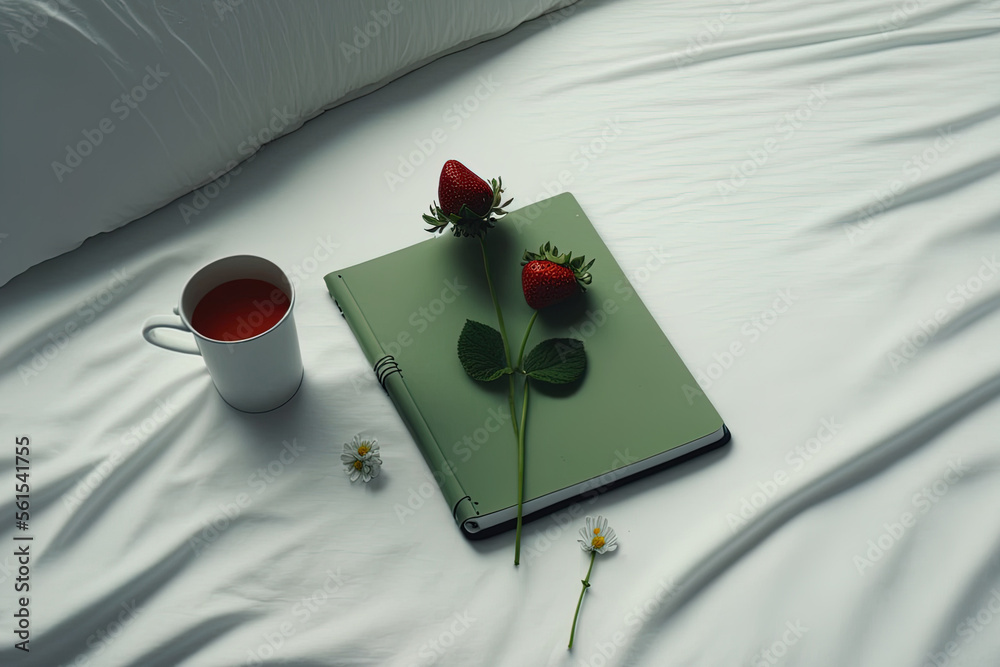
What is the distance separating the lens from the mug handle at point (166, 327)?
0.59m

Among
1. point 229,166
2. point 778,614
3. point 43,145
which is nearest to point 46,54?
point 43,145

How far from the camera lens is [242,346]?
58cm

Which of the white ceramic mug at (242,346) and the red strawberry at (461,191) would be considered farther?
the red strawberry at (461,191)

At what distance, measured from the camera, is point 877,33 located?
0.91 meters

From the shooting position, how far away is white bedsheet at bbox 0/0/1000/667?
577 mm

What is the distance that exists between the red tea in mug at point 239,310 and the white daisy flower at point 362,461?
0.12 metres

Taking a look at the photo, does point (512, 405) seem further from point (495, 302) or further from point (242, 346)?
point (242, 346)

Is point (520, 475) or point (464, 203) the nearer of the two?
point (520, 475)

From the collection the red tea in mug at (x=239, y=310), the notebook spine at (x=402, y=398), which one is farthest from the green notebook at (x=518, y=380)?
the red tea in mug at (x=239, y=310)

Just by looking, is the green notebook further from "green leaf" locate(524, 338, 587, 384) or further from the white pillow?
the white pillow

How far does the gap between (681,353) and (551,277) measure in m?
0.14

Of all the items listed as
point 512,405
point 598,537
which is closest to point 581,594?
point 598,537

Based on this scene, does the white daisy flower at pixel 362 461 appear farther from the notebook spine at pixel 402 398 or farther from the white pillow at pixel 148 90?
the white pillow at pixel 148 90

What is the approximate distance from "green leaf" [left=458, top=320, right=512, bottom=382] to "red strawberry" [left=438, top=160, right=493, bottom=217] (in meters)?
0.12
